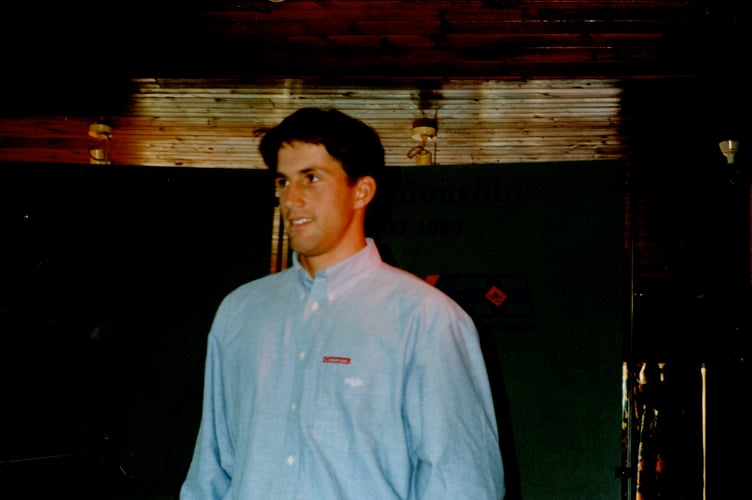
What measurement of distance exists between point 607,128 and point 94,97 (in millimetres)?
3731

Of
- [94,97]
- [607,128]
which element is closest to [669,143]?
[607,128]

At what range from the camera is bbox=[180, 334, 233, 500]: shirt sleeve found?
66.2 inches

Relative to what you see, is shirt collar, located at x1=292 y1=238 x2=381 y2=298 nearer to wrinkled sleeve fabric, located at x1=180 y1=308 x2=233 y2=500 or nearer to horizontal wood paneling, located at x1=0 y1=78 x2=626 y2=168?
wrinkled sleeve fabric, located at x1=180 y1=308 x2=233 y2=500

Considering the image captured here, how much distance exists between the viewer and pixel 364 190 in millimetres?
1891

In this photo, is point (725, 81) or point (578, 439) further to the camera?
point (725, 81)

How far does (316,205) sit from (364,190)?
0.20m

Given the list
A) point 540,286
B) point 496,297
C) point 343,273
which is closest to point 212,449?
point 343,273

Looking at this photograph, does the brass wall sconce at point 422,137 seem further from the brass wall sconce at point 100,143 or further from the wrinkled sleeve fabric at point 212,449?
the wrinkled sleeve fabric at point 212,449

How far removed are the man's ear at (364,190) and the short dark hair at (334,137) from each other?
0.7 inches

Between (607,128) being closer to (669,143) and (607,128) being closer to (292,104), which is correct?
(669,143)

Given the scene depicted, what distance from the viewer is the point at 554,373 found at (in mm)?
2346

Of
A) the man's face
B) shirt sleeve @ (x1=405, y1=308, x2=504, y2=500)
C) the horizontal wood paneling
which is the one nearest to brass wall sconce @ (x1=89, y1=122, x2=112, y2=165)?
the horizontal wood paneling

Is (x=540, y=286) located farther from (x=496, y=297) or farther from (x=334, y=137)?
(x=334, y=137)

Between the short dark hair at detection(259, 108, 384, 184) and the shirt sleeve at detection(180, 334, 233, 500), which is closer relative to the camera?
the shirt sleeve at detection(180, 334, 233, 500)
